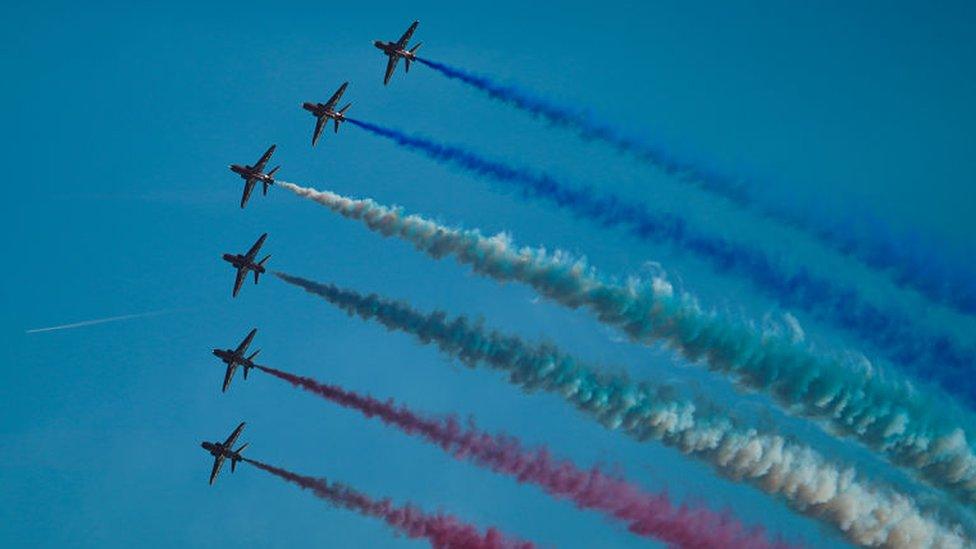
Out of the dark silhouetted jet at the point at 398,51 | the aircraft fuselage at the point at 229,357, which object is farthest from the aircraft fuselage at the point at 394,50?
the aircraft fuselage at the point at 229,357

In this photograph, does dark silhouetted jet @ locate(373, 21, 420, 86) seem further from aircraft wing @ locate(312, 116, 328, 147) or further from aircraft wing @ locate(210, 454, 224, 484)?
aircraft wing @ locate(210, 454, 224, 484)

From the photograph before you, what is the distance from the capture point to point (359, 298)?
56500mm

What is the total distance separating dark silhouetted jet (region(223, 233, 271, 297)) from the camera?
2544 inches

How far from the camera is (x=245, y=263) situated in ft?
213

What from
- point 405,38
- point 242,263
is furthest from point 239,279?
point 405,38

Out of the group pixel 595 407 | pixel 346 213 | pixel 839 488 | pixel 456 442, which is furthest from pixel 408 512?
pixel 839 488

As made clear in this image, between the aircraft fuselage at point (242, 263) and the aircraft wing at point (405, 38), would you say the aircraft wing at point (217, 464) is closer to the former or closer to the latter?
the aircraft fuselage at point (242, 263)

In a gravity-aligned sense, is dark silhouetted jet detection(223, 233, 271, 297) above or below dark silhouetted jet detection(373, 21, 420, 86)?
below

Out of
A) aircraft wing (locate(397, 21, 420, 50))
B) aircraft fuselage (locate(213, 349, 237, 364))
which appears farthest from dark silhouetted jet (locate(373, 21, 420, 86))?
aircraft fuselage (locate(213, 349, 237, 364))

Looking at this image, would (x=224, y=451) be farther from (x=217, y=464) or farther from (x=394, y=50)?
(x=394, y=50)

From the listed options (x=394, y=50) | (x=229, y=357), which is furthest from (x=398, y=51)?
(x=229, y=357)

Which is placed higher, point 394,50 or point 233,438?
point 394,50

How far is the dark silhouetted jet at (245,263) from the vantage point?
64625mm

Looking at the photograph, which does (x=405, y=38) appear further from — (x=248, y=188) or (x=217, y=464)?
(x=217, y=464)
